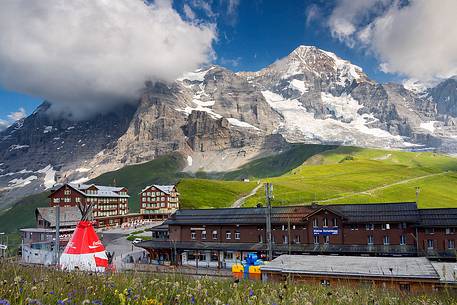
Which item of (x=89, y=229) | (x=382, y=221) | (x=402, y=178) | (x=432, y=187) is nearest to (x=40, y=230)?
(x=89, y=229)

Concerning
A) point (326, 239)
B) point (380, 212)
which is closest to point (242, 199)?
point (326, 239)

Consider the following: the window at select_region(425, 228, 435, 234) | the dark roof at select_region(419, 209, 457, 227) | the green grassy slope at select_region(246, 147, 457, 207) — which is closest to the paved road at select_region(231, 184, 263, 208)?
the green grassy slope at select_region(246, 147, 457, 207)

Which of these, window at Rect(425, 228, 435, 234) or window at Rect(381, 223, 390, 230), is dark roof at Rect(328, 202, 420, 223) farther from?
window at Rect(425, 228, 435, 234)

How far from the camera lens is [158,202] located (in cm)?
14462

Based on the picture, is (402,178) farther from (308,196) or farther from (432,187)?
(308,196)

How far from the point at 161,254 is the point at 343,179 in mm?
119797

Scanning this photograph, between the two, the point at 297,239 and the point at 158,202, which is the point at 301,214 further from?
the point at 158,202

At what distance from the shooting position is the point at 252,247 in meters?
60.6

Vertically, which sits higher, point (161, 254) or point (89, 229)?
point (89, 229)

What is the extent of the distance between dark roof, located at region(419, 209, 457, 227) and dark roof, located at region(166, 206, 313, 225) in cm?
1699

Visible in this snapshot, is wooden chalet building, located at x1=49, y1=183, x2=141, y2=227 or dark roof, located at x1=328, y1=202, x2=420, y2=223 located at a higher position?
wooden chalet building, located at x1=49, y1=183, x2=141, y2=227

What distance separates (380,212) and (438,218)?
26.1 ft

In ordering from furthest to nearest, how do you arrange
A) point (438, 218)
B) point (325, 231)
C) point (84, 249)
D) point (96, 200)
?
point (96, 200) → point (325, 231) → point (438, 218) → point (84, 249)

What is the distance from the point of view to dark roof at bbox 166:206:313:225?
206 feet
